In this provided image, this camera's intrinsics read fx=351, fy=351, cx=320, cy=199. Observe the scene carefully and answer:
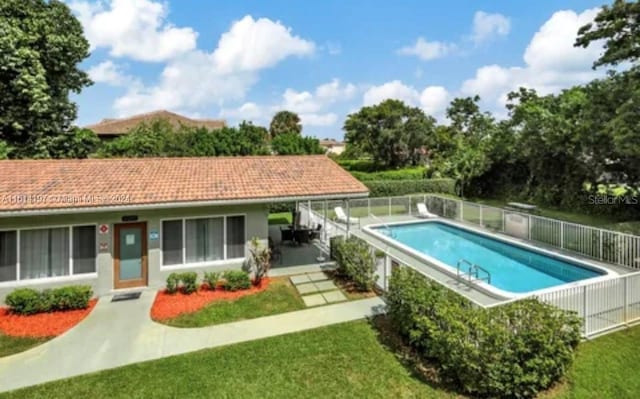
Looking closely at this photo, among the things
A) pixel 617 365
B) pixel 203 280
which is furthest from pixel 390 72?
pixel 617 365

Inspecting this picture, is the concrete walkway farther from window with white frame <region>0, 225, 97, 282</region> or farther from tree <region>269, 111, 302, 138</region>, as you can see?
tree <region>269, 111, 302, 138</region>

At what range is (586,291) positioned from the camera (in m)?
8.43

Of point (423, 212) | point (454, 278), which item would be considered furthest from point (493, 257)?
point (423, 212)

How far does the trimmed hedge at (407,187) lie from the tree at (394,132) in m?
14.9

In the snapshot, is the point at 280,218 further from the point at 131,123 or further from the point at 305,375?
the point at 131,123

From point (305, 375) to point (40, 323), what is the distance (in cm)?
Result: 766

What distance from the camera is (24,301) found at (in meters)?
9.91

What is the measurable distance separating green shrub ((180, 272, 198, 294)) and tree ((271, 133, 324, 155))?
20.1 metres

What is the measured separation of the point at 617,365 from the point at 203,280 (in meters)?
11.3

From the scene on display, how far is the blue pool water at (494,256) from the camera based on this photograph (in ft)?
45.1

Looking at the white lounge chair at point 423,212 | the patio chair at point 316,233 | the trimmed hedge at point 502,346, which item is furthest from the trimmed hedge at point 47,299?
the white lounge chair at point 423,212

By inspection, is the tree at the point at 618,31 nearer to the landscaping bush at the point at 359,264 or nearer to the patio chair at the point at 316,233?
the landscaping bush at the point at 359,264

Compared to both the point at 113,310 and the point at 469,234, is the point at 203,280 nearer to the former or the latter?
the point at 113,310

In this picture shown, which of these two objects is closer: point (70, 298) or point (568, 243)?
point (70, 298)
